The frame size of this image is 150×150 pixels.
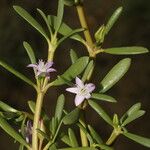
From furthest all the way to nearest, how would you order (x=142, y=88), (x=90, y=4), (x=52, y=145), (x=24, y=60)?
1. (x=90, y=4)
2. (x=142, y=88)
3. (x=24, y=60)
4. (x=52, y=145)

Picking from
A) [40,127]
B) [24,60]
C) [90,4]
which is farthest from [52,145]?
[90,4]

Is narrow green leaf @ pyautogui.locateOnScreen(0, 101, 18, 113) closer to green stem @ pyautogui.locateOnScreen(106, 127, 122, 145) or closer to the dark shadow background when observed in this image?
green stem @ pyautogui.locateOnScreen(106, 127, 122, 145)

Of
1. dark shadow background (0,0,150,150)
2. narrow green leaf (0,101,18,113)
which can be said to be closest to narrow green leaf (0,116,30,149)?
narrow green leaf (0,101,18,113)

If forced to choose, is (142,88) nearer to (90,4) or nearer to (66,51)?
(66,51)

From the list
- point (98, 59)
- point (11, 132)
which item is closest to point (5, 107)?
point (11, 132)

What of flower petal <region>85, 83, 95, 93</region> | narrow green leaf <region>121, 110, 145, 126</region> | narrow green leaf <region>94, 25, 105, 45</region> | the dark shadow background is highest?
the dark shadow background

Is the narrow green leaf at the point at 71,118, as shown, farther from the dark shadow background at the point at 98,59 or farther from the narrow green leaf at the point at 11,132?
the dark shadow background at the point at 98,59

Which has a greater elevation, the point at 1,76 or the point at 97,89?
the point at 1,76
